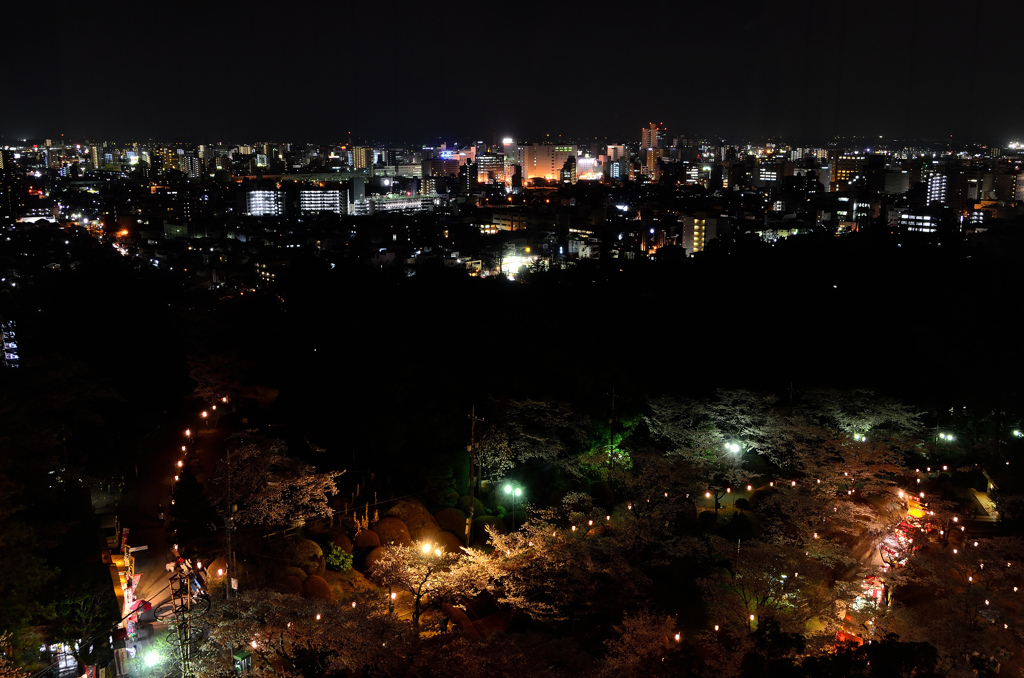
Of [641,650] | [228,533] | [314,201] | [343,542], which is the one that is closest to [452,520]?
[343,542]

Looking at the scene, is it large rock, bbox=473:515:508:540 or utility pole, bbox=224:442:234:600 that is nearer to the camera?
utility pole, bbox=224:442:234:600

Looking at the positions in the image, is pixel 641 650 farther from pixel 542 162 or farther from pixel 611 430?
pixel 542 162

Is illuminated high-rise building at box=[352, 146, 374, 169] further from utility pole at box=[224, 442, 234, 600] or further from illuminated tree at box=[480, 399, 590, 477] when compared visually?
utility pole at box=[224, 442, 234, 600]

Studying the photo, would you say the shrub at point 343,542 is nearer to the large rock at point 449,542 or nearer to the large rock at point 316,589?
the large rock at point 316,589

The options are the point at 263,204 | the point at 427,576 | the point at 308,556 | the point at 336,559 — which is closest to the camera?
the point at 427,576

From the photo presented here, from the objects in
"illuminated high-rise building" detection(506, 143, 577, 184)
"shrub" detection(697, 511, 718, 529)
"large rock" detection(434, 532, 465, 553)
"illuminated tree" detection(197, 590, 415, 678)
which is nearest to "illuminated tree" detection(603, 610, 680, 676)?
"illuminated tree" detection(197, 590, 415, 678)

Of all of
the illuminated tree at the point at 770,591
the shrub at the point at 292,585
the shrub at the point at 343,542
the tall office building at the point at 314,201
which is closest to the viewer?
the illuminated tree at the point at 770,591

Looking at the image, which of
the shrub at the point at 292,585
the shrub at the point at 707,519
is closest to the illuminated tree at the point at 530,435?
the shrub at the point at 707,519

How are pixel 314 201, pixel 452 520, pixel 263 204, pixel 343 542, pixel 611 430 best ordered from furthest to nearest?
pixel 314 201 < pixel 263 204 < pixel 611 430 < pixel 452 520 < pixel 343 542

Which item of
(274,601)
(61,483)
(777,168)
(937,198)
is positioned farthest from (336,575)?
A: (777,168)
